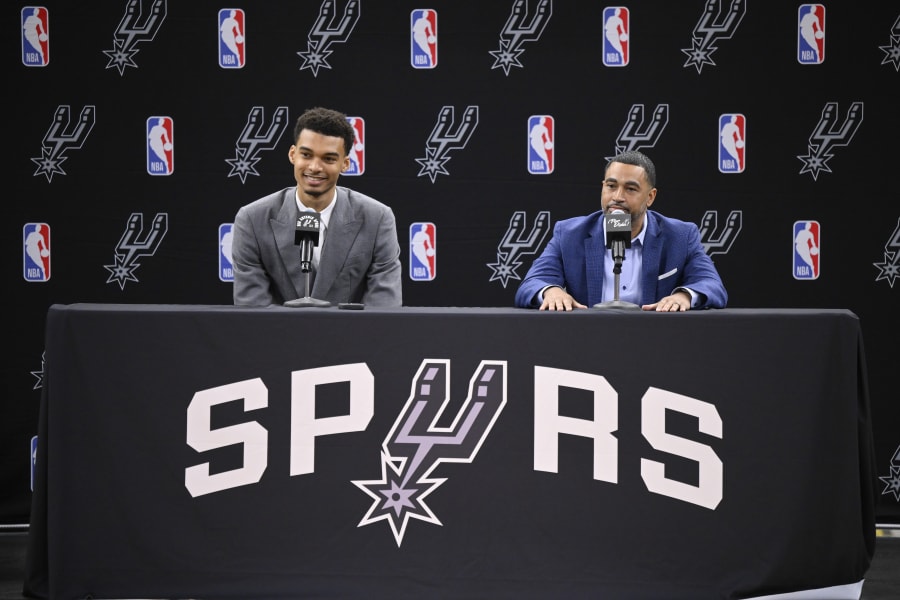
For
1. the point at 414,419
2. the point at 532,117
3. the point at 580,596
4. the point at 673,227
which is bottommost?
the point at 580,596

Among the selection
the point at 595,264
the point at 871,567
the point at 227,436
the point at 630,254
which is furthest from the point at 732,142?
the point at 227,436

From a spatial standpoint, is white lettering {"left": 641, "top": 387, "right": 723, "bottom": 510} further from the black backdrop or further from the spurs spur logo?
the spurs spur logo

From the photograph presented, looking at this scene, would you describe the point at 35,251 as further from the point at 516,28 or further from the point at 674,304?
the point at 674,304

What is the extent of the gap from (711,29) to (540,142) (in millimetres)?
966

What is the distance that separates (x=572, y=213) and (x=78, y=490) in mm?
2596

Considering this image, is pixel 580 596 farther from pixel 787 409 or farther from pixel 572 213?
pixel 572 213

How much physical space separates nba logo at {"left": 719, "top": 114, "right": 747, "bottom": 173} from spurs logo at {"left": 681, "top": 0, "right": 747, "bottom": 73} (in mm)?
279

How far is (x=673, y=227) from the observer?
10.7 feet

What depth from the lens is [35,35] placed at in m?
4.26

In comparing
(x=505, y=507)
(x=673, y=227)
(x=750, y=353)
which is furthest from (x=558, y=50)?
(x=505, y=507)

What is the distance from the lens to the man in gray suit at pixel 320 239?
313cm

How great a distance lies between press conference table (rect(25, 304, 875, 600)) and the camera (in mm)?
2506

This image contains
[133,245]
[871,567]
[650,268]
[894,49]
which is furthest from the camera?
[133,245]

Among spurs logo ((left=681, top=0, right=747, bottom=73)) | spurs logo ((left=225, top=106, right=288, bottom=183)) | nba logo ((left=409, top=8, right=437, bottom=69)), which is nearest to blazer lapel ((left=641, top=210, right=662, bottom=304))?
spurs logo ((left=681, top=0, right=747, bottom=73))
